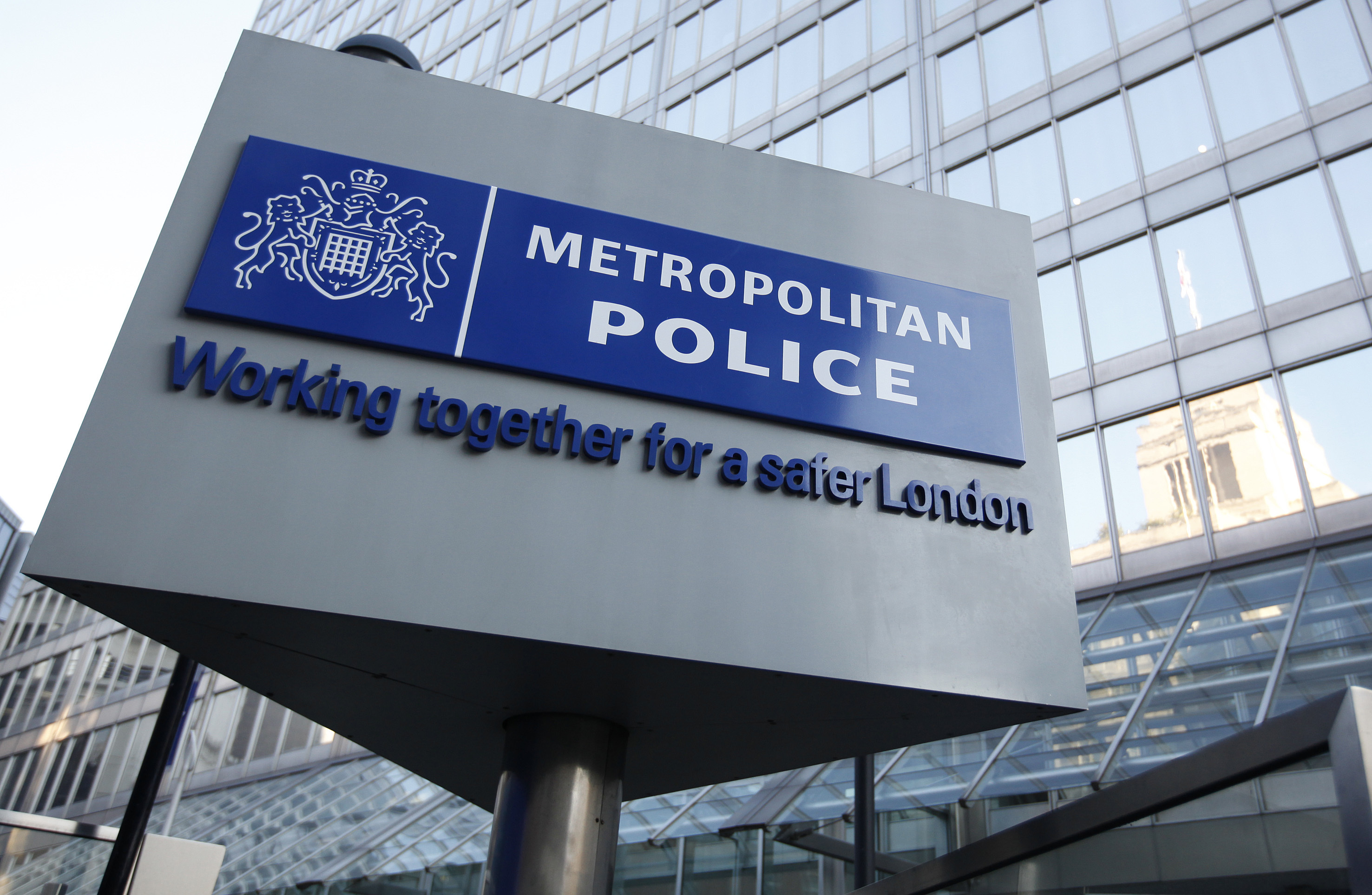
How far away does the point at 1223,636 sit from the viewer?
43.8 feet

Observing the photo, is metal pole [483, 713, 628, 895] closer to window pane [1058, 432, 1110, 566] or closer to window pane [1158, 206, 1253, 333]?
window pane [1058, 432, 1110, 566]

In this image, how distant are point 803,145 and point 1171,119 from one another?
9984mm

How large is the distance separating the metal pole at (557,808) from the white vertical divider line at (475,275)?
10.1 ft

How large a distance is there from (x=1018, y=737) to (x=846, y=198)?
777 centimetres

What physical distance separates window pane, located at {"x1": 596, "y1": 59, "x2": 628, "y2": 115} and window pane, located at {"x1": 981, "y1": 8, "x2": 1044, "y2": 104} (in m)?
13.1

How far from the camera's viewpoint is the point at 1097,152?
21.2 meters

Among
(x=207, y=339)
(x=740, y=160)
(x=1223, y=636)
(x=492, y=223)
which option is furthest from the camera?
(x=1223, y=636)

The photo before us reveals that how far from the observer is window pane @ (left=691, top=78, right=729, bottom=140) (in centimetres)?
3012

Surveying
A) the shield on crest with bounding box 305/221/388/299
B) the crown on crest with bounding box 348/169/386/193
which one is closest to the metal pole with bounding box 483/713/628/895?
the shield on crest with bounding box 305/221/388/299

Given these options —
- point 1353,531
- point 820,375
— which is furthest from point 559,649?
point 1353,531

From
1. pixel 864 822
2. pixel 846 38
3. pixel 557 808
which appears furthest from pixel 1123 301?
pixel 557 808

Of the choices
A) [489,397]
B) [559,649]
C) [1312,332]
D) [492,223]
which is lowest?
[559,649]

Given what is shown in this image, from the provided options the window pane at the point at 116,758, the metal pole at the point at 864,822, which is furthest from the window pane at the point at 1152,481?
the window pane at the point at 116,758

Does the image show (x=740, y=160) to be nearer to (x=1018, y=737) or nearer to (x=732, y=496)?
(x=732, y=496)
